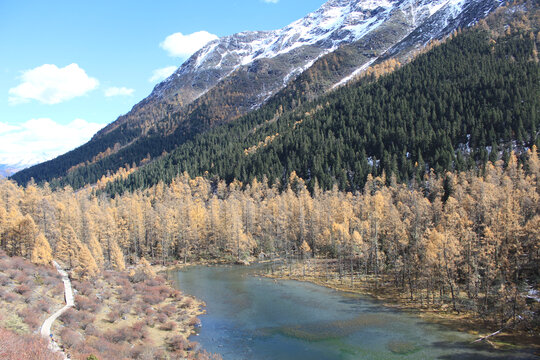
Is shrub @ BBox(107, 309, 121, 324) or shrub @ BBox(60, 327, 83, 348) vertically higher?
shrub @ BBox(60, 327, 83, 348)

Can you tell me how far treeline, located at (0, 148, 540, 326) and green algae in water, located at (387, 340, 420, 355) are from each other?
1383cm

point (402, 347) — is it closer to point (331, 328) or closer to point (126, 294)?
point (331, 328)

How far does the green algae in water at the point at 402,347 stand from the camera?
1462 inches

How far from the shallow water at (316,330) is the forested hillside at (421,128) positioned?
73.6m

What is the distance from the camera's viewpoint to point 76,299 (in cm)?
4784

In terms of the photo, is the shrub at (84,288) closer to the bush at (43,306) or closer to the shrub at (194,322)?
the bush at (43,306)

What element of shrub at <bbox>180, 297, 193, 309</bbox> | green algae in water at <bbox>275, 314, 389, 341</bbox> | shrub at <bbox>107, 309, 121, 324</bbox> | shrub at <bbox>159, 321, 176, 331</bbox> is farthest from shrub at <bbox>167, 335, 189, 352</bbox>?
shrub at <bbox>180, 297, 193, 309</bbox>

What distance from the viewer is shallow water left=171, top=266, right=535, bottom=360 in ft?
123

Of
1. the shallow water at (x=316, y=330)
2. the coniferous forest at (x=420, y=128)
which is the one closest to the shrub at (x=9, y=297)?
the shallow water at (x=316, y=330)

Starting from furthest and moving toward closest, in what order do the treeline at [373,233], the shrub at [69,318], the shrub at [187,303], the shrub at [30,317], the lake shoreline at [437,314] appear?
the shrub at [187,303] < the treeline at [373,233] < the shrub at [69,318] < the lake shoreline at [437,314] < the shrub at [30,317]

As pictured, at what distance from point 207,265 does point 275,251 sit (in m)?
21.9

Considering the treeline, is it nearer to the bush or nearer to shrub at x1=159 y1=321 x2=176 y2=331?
the bush

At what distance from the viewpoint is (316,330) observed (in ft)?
145

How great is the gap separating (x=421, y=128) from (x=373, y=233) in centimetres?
8357
